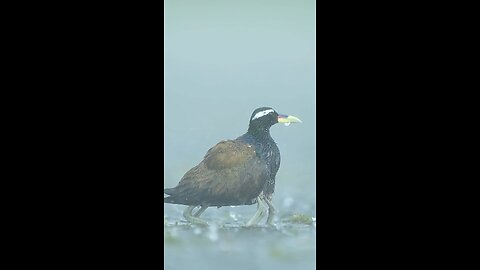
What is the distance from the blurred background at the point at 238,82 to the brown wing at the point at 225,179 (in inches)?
2.3

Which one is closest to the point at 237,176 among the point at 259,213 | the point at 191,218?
the point at 259,213

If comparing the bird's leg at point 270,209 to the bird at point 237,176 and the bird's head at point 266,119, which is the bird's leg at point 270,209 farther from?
the bird's head at point 266,119

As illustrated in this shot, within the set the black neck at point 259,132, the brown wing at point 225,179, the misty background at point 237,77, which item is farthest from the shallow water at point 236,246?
the black neck at point 259,132

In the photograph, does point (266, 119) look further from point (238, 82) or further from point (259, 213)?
point (259, 213)

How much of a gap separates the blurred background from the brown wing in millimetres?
59

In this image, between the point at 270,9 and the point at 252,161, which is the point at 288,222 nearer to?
the point at 252,161

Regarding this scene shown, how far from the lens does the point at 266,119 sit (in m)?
5.26

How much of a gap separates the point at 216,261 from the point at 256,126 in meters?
0.80

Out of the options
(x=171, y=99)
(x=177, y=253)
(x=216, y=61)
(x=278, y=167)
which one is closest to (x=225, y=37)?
(x=216, y=61)

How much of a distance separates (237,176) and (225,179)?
69mm

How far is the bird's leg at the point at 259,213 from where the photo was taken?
5203 millimetres

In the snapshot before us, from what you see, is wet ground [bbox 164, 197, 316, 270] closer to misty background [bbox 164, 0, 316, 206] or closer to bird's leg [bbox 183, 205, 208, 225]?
bird's leg [bbox 183, 205, 208, 225]

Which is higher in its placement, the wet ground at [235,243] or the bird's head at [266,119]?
the bird's head at [266,119]

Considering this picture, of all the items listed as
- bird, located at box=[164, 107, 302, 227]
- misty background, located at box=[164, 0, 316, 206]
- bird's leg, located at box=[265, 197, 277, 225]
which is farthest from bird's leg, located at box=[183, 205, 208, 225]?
bird's leg, located at box=[265, 197, 277, 225]
